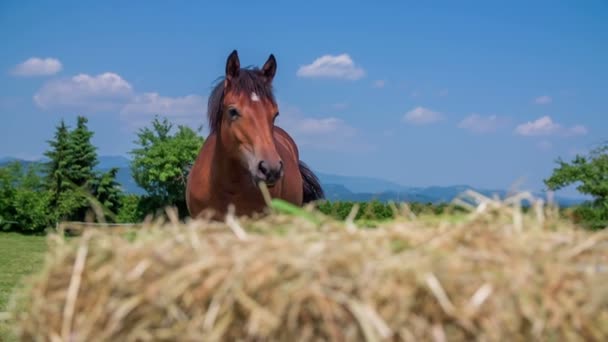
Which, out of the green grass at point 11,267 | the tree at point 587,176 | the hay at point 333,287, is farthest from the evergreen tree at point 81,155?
the hay at point 333,287

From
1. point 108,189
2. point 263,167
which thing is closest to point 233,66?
point 263,167

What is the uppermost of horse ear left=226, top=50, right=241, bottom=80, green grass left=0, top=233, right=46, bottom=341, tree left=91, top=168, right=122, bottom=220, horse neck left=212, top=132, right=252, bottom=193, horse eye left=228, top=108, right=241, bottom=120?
horse ear left=226, top=50, right=241, bottom=80

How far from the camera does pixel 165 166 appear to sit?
33.3 meters

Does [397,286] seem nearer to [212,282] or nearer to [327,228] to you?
[327,228]

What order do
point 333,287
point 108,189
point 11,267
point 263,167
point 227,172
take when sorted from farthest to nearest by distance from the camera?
point 108,189
point 11,267
point 227,172
point 263,167
point 333,287

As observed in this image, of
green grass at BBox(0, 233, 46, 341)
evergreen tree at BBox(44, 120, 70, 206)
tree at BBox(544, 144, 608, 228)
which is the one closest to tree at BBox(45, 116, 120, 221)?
evergreen tree at BBox(44, 120, 70, 206)

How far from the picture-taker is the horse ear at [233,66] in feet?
20.3

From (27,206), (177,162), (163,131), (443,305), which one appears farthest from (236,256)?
(163,131)

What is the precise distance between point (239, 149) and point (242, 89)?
1.92 ft

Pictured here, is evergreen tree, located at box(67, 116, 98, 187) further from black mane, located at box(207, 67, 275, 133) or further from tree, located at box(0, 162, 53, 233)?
black mane, located at box(207, 67, 275, 133)

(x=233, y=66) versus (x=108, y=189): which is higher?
(x=233, y=66)

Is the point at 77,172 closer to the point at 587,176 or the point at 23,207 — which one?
the point at 23,207

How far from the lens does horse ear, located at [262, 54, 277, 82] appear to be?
6.43 m

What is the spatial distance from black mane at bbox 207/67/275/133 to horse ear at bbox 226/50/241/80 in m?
0.08
